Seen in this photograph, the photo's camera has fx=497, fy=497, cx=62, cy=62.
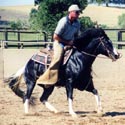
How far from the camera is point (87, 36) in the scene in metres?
8.70

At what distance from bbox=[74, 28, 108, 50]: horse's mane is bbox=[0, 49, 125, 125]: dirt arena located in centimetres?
126

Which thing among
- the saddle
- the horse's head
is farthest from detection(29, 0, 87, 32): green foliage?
the horse's head

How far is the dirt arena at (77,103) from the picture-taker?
8.27 m

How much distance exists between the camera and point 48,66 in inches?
354

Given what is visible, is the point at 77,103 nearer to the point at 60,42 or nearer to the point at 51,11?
the point at 60,42

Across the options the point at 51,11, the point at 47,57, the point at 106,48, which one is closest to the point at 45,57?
the point at 47,57

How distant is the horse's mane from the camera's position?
869cm

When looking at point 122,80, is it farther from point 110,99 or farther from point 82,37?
point 82,37

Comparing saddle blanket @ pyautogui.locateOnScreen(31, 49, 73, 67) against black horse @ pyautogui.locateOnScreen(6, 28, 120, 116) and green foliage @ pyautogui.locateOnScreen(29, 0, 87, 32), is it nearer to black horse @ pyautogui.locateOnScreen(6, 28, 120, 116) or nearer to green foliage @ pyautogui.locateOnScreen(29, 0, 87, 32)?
black horse @ pyautogui.locateOnScreen(6, 28, 120, 116)

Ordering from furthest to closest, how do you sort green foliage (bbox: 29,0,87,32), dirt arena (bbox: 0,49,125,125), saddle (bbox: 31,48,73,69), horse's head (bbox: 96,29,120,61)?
green foliage (bbox: 29,0,87,32), saddle (bbox: 31,48,73,69), horse's head (bbox: 96,29,120,61), dirt arena (bbox: 0,49,125,125)

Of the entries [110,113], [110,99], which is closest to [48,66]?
[110,113]

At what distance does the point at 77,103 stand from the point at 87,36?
2214 millimetres

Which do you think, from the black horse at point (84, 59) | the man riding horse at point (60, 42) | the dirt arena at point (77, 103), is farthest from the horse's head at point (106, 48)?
the dirt arena at point (77, 103)

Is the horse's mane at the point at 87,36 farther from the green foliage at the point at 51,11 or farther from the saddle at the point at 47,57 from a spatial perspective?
the green foliage at the point at 51,11
